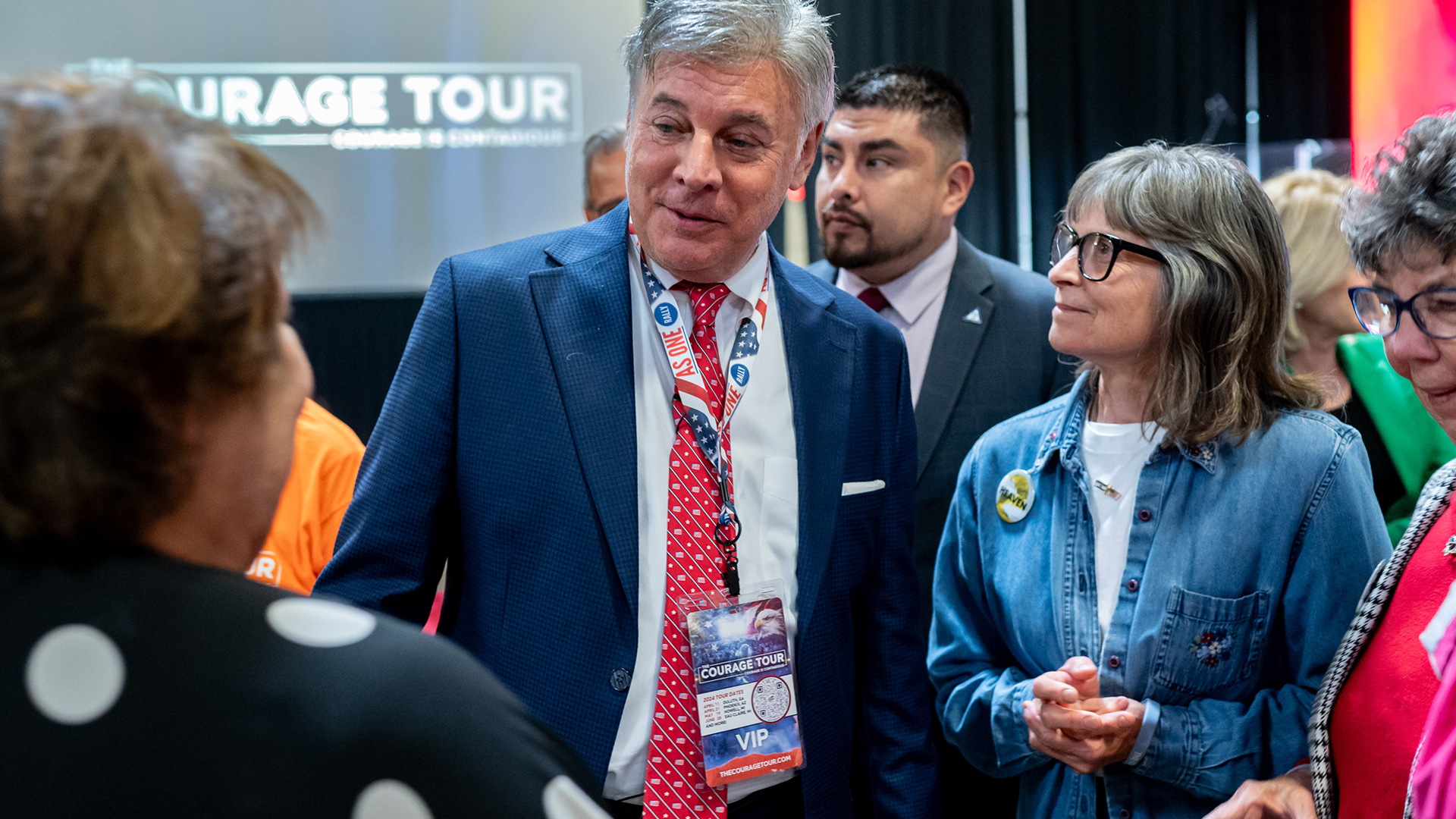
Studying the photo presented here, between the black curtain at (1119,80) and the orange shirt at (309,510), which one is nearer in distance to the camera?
the orange shirt at (309,510)

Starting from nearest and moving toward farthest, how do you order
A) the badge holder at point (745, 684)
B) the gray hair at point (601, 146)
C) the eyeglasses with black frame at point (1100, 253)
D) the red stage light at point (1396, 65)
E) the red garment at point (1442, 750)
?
1. the red garment at point (1442, 750)
2. the badge holder at point (745, 684)
3. the eyeglasses with black frame at point (1100, 253)
4. the gray hair at point (601, 146)
5. the red stage light at point (1396, 65)

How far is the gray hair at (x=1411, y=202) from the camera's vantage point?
1371mm

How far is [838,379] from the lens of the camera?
1.75m

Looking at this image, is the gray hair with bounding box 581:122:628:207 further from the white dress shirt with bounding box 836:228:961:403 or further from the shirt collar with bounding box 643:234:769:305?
the shirt collar with bounding box 643:234:769:305

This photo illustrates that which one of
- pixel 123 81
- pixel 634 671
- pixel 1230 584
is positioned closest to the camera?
pixel 123 81

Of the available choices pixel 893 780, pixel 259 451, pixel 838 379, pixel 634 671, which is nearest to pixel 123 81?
pixel 259 451

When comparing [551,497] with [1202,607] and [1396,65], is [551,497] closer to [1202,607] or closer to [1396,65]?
[1202,607]

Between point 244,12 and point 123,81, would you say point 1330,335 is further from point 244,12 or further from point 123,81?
point 244,12

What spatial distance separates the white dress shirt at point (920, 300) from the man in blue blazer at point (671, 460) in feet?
3.70

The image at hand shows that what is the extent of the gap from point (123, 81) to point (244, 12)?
5.30 meters

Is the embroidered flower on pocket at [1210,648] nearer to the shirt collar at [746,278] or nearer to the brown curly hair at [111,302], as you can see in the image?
the shirt collar at [746,278]

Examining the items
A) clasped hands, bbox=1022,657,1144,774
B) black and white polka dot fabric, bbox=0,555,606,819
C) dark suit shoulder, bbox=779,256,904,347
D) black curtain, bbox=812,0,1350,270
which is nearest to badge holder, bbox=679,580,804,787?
clasped hands, bbox=1022,657,1144,774

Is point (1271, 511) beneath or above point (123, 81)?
beneath

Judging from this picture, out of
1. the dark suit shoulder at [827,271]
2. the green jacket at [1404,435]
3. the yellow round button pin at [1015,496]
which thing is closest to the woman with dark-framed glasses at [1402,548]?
the yellow round button pin at [1015,496]
